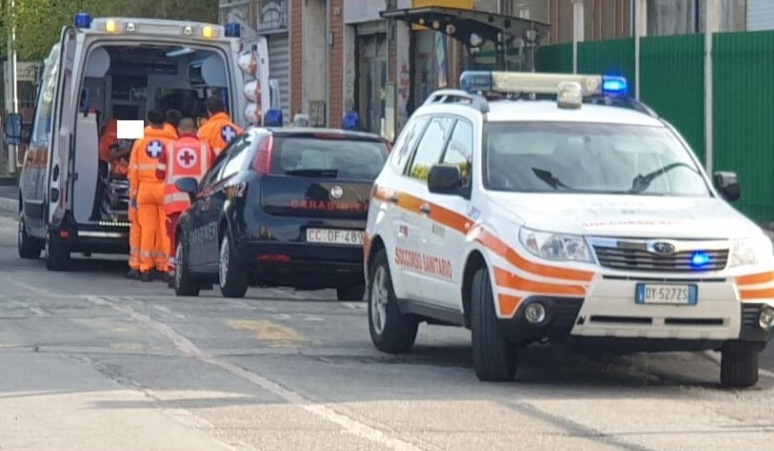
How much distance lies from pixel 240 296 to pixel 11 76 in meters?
31.6

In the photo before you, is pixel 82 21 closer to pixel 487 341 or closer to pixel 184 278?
pixel 184 278

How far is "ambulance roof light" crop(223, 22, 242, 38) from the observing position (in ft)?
70.5

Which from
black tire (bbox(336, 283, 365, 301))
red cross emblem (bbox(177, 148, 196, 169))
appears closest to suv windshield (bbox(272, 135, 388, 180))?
black tire (bbox(336, 283, 365, 301))

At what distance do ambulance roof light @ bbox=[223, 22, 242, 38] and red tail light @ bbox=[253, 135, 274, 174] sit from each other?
13.6ft

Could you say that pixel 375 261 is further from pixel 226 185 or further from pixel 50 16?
pixel 50 16

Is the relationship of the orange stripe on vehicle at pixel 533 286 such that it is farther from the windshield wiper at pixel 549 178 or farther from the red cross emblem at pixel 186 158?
the red cross emblem at pixel 186 158

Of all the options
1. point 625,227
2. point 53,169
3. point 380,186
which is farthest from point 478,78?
point 53,169

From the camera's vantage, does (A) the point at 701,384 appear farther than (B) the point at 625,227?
Yes

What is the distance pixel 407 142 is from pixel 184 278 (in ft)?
18.0

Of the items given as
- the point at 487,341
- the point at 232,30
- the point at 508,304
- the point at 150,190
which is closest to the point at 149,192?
the point at 150,190

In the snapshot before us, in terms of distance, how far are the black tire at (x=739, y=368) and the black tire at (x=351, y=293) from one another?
687cm

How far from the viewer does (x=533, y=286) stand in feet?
37.1

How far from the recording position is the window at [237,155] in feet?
58.9

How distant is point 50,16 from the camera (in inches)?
1810
